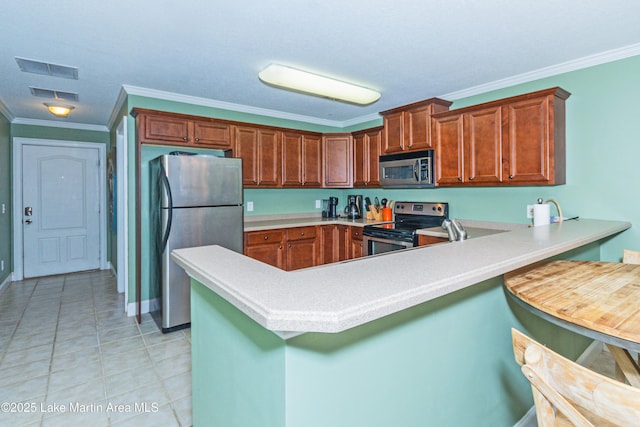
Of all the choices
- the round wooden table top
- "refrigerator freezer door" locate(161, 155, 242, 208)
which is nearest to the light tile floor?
"refrigerator freezer door" locate(161, 155, 242, 208)

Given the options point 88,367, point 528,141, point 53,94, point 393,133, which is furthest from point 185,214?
point 528,141

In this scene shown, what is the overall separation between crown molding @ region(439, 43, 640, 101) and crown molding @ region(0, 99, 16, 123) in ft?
17.0

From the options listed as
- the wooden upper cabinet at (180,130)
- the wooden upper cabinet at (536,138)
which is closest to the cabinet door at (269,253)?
the wooden upper cabinet at (180,130)

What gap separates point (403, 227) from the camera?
386 centimetres

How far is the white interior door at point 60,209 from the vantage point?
5016mm

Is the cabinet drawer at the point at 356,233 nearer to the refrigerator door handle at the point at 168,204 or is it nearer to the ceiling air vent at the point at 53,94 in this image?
the refrigerator door handle at the point at 168,204

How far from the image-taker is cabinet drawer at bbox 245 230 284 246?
378cm

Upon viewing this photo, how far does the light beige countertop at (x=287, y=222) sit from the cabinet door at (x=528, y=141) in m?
1.72

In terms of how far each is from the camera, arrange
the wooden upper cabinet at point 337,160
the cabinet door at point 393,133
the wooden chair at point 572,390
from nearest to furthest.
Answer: the wooden chair at point 572,390 → the cabinet door at point 393,133 → the wooden upper cabinet at point 337,160

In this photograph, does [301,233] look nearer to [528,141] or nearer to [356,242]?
[356,242]

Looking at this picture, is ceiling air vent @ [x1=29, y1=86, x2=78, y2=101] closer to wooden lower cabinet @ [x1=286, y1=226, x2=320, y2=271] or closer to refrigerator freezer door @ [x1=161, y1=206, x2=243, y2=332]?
refrigerator freezer door @ [x1=161, y1=206, x2=243, y2=332]

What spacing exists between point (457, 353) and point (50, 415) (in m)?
2.30

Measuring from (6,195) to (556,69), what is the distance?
6.55 meters

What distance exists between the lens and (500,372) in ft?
5.26
